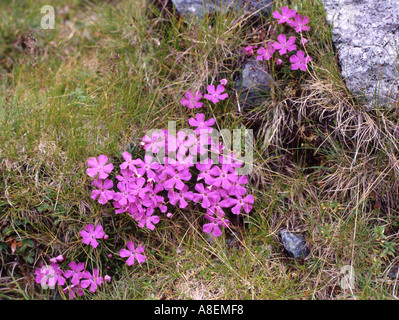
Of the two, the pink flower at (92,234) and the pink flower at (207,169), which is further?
the pink flower at (207,169)

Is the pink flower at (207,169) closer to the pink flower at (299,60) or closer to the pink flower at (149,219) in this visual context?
the pink flower at (149,219)

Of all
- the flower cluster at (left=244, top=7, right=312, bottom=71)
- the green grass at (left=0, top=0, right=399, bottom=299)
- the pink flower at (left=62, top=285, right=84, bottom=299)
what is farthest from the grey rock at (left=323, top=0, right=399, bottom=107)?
the pink flower at (left=62, top=285, right=84, bottom=299)

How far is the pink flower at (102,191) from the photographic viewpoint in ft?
8.27

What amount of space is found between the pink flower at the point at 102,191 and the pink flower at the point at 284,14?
62.8 inches

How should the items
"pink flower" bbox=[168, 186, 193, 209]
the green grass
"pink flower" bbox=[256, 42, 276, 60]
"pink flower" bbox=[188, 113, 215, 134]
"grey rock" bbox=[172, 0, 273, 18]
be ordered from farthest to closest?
"grey rock" bbox=[172, 0, 273, 18]
"pink flower" bbox=[256, 42, 276, 60]
"pink flower" bbox=[188, 113, 215, 134]
"pink flower" bbox=[168, 186, 193, 209]
the green grass

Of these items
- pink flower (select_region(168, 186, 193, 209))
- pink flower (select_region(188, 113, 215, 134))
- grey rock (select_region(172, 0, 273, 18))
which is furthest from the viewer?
grey rock (select_region(172, 0, 273, 18))

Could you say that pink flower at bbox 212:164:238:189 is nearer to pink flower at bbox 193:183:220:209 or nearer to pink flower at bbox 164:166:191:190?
pink flower at bbox 193:183:220:209

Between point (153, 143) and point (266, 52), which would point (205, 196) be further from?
point (266, 52)

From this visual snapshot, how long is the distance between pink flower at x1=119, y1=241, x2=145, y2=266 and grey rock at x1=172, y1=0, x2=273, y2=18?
176 centimetres

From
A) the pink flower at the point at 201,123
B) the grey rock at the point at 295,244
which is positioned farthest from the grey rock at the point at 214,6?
the grey rock at the point at 295,244

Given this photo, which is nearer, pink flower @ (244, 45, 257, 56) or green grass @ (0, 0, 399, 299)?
green grass @ (0, 0, 399, 299)

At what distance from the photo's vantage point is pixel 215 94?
2.86m

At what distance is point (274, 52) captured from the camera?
9.50ft

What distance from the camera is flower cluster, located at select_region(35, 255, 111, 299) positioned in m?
2.49
